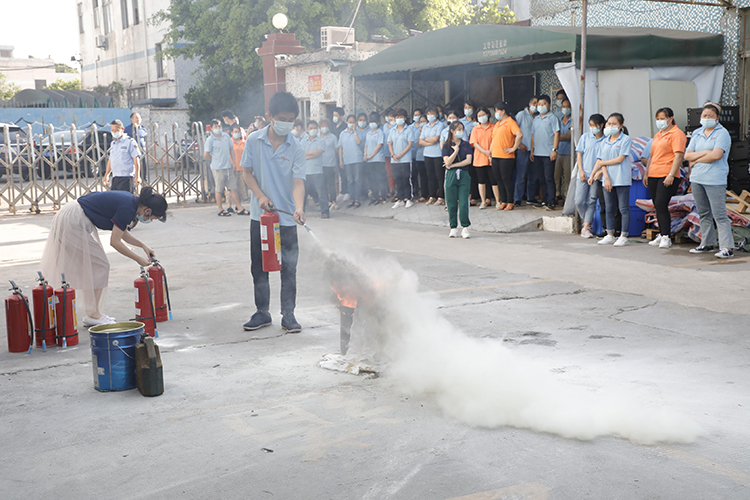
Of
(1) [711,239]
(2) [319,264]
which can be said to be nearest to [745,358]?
(2) [319,264]

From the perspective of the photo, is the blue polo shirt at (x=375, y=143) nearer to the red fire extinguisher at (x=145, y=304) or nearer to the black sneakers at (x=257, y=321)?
the black sneakers at (x=257, y=321)

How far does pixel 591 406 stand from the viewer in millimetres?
4156

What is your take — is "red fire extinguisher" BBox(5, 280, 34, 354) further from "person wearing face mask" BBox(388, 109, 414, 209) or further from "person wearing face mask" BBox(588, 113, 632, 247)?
"person wearing face mask" BBox(388, 109, 414, 209)

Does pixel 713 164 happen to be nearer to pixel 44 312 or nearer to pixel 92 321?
pixel 92 321

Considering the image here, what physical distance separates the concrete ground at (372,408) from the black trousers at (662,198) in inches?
78.6

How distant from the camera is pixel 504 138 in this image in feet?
43.9

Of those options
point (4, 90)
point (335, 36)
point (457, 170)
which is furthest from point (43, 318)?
point (4, 90)

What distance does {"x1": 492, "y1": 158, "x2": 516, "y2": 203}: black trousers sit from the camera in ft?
44.1

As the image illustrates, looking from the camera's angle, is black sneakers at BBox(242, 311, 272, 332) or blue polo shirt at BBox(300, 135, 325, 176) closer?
black sneakers at BBox(242, 311, 272, 332)

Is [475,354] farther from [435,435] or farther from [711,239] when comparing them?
[711,239]

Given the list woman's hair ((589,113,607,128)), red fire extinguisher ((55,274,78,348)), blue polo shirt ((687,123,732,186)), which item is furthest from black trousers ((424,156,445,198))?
red fire extinguisher ((55,274,78,348))

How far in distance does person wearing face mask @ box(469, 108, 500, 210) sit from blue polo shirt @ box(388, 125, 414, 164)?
157 centimetres

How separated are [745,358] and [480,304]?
2.57 meters

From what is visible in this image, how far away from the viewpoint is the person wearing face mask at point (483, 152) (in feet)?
44.9
